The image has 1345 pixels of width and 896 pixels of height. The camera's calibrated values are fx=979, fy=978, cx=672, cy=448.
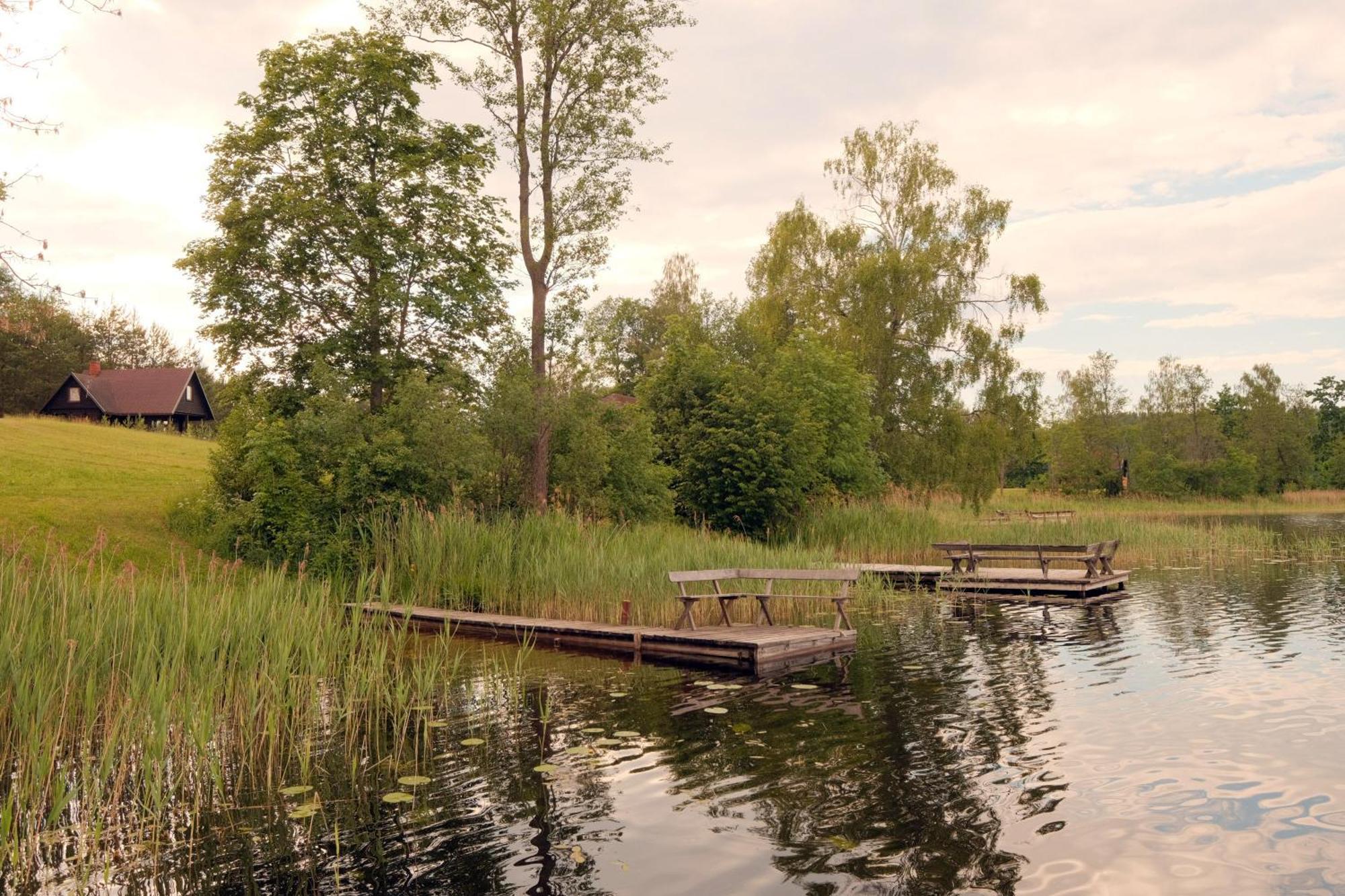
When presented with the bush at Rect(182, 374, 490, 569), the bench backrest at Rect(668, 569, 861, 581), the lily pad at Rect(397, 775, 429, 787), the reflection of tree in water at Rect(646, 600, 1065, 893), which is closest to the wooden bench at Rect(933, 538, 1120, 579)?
the bench backrest at Rect(668, 569, 861, 581)

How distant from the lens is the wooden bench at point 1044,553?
19938mm

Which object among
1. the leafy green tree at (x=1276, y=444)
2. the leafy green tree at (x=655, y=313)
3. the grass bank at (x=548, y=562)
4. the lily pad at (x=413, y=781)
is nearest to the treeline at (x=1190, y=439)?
the leafy green tree at (x=1276, y=444)

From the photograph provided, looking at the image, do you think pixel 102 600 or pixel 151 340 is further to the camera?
pixel 151 340

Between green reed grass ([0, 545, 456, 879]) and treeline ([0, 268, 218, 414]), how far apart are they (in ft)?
123

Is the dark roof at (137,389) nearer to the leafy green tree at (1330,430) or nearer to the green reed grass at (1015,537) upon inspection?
the green reed grass at (1015,537)

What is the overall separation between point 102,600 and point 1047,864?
8.38 metres

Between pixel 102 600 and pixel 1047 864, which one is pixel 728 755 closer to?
pixel 1047 864

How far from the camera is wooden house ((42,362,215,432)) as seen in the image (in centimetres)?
5944

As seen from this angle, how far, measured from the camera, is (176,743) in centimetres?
758

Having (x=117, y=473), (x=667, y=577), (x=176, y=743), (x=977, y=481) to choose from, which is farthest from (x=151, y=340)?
(x=176, y=743)

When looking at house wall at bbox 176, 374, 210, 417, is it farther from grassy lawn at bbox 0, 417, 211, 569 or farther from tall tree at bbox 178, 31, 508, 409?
tall tree at bbox 178, 31, 508, 409

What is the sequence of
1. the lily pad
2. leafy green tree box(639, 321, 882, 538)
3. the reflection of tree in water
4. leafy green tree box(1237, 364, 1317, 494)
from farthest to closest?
leafy green tree box(1237, 364, 1317, 494) < leafy green tree box(639, 321, 882, 538) < the lily pad < the reflection of tree in water

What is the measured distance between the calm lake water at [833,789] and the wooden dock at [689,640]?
0.55m

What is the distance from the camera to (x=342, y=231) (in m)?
25.1
